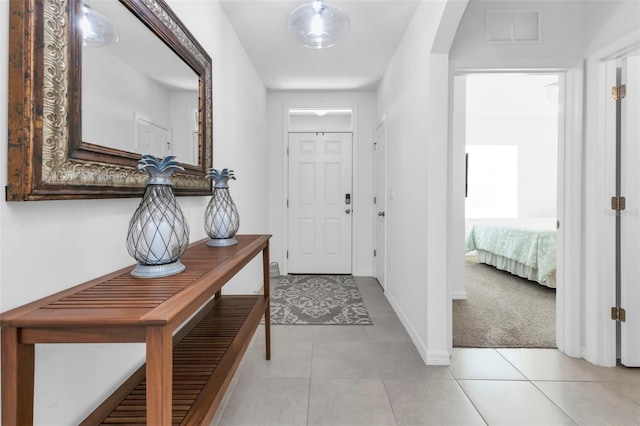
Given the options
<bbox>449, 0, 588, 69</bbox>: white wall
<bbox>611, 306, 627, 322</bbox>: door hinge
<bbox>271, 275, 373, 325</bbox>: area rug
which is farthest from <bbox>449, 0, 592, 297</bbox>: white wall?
<bbox>271, 275, 373, 325</bbox>: area rug

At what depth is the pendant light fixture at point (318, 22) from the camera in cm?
205

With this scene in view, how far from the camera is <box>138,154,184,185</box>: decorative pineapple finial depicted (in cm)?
101

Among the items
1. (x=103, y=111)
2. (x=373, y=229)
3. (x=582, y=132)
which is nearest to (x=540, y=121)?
(x=373, y=229)

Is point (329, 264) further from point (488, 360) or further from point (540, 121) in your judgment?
point (540, 121)

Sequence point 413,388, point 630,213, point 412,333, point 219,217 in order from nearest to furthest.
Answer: point 219,217, point 413,388, point 630,213, point 412,333

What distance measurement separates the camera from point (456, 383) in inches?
73.5

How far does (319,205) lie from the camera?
15.0 ft

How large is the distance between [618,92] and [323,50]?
7.58ft

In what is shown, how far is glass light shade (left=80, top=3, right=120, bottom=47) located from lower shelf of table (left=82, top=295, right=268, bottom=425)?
1.13 meters

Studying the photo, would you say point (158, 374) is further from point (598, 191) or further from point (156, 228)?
point (598, 191)

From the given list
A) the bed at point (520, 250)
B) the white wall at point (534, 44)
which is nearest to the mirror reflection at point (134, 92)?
the white wall at point (534, 44)

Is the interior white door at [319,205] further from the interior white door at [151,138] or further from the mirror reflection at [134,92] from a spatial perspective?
the interior white door at [151,138]

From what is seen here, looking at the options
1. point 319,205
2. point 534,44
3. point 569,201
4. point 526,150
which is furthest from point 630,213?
point 526,150

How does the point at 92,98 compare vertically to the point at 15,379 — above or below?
above
